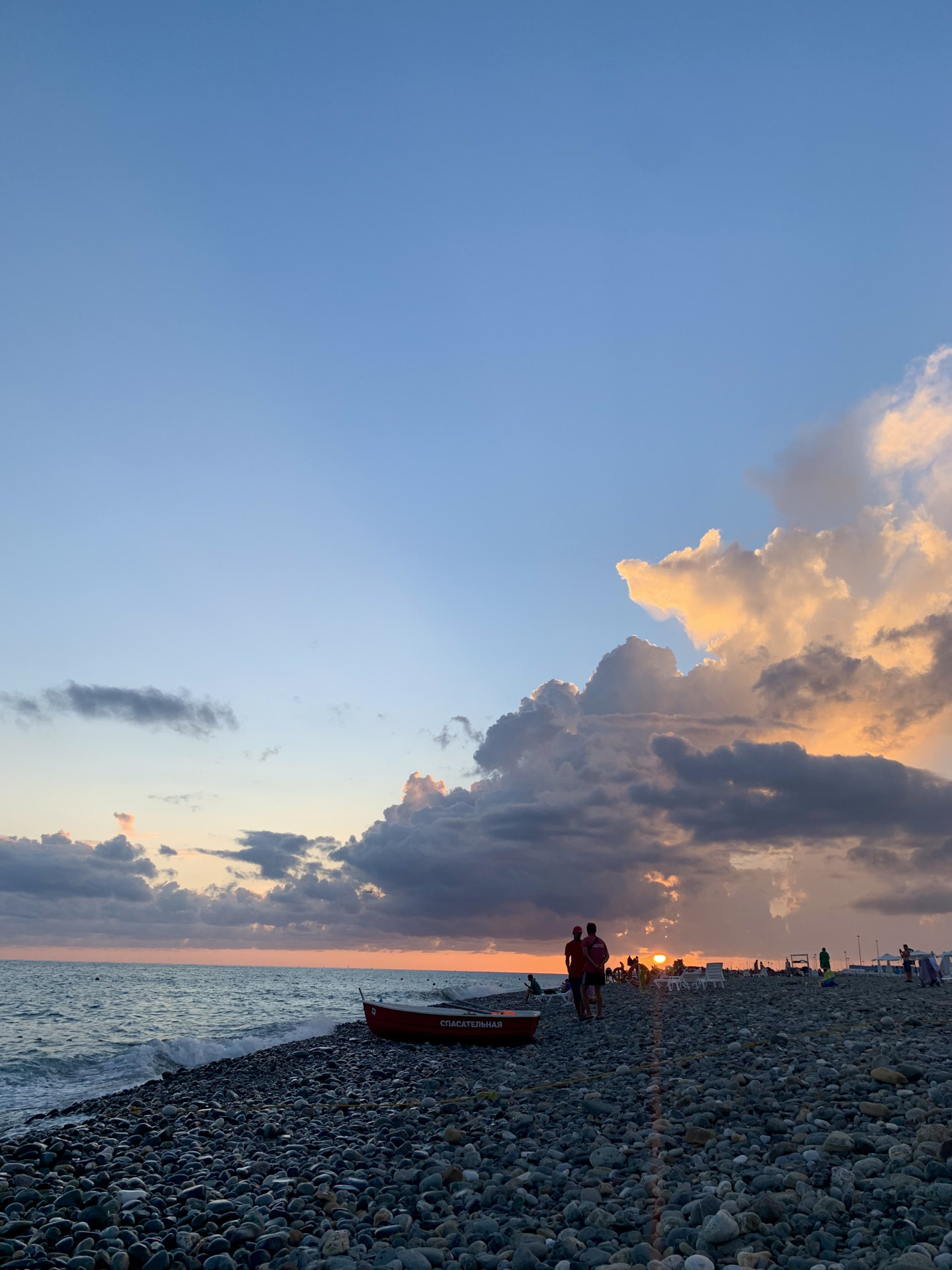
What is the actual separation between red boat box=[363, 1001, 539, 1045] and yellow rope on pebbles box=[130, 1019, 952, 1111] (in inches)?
306

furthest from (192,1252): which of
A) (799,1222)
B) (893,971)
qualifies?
→ (893,971)

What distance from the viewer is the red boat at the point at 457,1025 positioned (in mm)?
22344

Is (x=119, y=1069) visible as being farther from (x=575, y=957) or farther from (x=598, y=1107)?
(x=598, y=1107)

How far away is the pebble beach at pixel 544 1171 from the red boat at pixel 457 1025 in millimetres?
6300

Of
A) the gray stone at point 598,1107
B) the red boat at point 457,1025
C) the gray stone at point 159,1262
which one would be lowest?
the red boat at point 457,1025

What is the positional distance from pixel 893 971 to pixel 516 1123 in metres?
70.3

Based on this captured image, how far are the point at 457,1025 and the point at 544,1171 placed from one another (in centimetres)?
1555

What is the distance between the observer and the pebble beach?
661 centimetres

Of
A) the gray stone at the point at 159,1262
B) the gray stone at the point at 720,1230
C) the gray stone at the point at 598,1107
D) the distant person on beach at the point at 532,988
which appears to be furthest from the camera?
the distant person on beach at the point at 532,988

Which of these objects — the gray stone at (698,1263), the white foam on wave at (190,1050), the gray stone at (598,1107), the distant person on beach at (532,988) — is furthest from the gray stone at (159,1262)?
the distant person on beach at (532,988)

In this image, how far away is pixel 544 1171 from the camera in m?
8.72

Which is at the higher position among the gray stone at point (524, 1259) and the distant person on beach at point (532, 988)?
the gray stone at point (524, 1259)

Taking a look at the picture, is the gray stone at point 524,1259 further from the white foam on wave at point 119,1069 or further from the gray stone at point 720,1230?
the white foam on wave at point 119,1069

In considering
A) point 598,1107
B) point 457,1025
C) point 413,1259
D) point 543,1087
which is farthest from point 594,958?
point 413,1259
